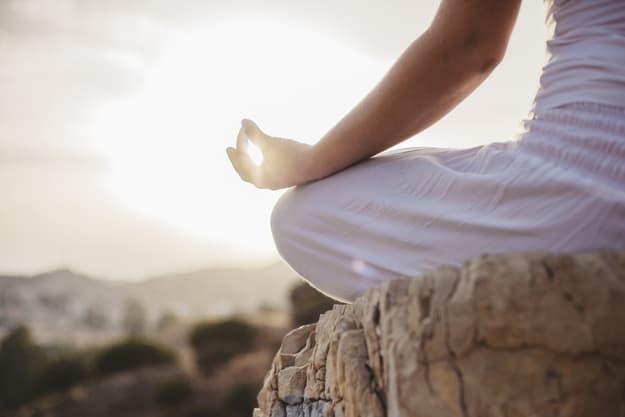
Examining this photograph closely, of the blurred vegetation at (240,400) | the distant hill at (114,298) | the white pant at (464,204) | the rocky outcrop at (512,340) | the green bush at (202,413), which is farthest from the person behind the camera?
the distant hill at (114,298)

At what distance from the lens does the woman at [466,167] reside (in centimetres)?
142

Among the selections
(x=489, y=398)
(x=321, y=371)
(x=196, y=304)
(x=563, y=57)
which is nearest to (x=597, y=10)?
(x=563, y=57)

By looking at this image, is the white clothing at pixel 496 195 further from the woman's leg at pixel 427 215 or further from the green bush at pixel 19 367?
the green bush at pixel 19 367

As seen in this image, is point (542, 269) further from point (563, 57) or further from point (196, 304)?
point (196, 304)

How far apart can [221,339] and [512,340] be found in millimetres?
28417

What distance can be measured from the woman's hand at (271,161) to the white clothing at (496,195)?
8 centimetres

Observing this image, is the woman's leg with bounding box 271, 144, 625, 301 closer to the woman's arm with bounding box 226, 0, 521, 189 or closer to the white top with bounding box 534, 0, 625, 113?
the woman's arm with bounding box 226, 0, 521, 189

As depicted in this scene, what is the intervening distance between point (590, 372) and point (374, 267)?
0.60 metres

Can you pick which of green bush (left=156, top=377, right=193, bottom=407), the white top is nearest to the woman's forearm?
the white top

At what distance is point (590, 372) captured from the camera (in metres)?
1.31

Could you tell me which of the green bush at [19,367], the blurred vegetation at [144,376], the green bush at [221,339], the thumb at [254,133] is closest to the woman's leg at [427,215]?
the thumb at [254,133]

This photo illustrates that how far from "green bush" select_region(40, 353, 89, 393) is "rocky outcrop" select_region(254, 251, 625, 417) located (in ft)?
93.3

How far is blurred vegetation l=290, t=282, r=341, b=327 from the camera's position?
18094mm

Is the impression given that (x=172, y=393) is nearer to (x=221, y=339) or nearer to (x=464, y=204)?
(x=221, y=339)
